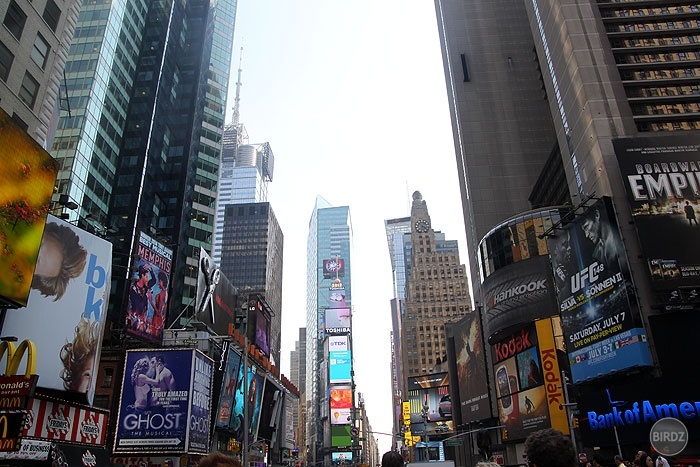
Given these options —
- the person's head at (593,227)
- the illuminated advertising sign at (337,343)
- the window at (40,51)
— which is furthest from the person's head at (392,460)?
the illuminated advertising sign at (337,343)

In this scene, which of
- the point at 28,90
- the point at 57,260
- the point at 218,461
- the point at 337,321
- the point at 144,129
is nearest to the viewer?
the point at 218,461

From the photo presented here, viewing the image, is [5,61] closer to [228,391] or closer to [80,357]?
[80,357]

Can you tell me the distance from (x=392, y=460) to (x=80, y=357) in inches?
1147

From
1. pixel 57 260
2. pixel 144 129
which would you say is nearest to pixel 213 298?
pixel 57 260

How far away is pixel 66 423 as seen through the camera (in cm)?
2638

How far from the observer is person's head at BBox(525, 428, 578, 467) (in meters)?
4.92

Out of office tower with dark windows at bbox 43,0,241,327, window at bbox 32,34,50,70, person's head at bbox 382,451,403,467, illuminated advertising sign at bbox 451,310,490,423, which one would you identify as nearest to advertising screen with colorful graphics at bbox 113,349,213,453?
window at bbox 32,34,50,70

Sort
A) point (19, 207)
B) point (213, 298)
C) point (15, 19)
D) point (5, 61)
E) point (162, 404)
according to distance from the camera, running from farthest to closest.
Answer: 1. point (213, 298)
2. point (162, 404)
3. point (15, 19)
4. point (5, 61)
5. point (19, 207)

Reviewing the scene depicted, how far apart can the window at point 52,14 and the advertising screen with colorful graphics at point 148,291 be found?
17504 millimetres

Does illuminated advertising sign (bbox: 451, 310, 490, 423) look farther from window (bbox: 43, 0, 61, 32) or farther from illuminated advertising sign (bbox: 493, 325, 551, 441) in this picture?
window (bbox: 43, 0, 61, 32)

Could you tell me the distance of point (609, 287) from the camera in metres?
41.2

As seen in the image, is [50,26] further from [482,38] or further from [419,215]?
[419,215]

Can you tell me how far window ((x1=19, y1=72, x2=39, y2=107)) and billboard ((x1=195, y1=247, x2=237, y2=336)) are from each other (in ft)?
79.9

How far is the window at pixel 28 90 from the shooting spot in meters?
28.5
